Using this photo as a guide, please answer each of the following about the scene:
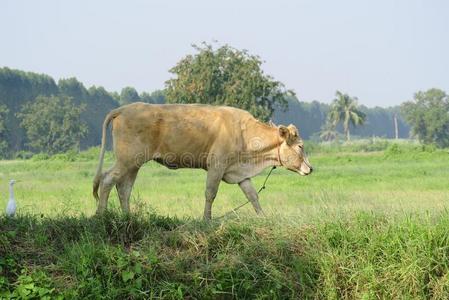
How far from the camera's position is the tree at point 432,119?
98.4 meters

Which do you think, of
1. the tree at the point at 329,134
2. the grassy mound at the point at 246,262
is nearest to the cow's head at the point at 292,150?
the grassy mound at the point at 246,262

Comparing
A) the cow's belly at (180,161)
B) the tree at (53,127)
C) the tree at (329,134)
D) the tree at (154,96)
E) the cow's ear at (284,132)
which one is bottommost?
the tree at (329,134)

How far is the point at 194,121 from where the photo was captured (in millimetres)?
8805

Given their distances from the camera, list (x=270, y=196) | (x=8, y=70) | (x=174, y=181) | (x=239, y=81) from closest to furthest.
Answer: (x=270, y=196) → (x=174, y=181) → (x=239, y=81) → (x=8, y=70)

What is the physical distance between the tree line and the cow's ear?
96.2ft

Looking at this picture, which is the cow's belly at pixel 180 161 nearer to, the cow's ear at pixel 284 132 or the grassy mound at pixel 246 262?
the cow's ear at pixel 284 132

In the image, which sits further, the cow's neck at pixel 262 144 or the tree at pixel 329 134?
the tree at pixel 329 134

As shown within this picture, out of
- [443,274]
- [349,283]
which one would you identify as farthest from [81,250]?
[443,274]

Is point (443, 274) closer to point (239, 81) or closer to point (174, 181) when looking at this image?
point (174, 181)

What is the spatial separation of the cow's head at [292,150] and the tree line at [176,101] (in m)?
29.3

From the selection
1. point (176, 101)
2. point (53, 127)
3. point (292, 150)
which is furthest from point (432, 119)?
point (292, 150)

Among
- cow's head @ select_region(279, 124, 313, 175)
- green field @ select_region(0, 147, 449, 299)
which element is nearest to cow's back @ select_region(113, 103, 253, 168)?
cow's head @ select_region(279, 124, 313, 175)

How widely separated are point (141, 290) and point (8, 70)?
9037cm

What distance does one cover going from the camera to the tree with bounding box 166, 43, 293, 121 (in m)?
38.9
